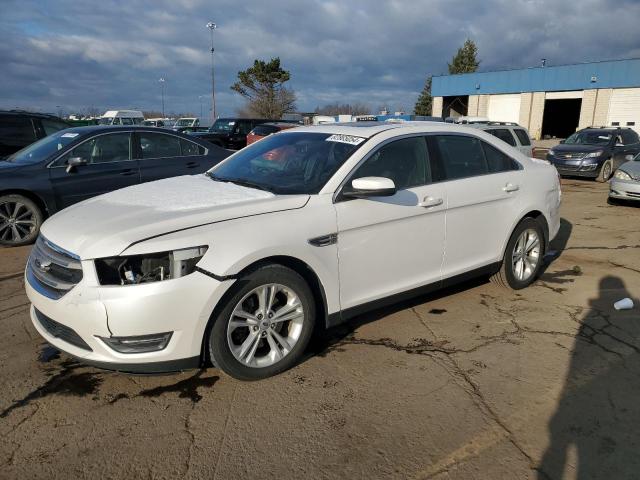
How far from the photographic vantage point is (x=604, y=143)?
15070 mm

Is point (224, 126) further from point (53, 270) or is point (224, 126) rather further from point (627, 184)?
point (53, 270)

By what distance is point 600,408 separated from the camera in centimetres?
303

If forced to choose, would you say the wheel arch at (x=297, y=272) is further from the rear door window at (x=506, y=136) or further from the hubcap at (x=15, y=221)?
the rear door window at (x=506, y=136)

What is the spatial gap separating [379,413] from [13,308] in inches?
141

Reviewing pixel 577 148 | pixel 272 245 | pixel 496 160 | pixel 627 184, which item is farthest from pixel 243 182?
pixel 577 148

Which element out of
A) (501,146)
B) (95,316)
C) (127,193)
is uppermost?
(501,146)

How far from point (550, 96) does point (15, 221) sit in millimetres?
40688

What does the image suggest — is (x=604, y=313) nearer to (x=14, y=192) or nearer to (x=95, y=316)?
(x=95, y=316)

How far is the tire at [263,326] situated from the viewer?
3.04 metres

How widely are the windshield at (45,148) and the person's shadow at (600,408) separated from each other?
22.6ft

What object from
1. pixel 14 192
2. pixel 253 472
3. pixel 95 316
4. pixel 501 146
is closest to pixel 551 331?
pixel 501 146

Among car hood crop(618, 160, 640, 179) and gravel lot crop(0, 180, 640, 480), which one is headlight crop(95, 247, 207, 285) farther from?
car hood crop(618, 160, 640, 179)

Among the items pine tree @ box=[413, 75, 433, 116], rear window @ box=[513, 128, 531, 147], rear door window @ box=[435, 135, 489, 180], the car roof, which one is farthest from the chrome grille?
pine tree @ box=[413, 75, 433, 116]

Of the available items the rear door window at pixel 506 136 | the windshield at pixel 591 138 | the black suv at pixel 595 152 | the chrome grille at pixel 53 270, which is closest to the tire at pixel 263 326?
the chrome grille at pixel 53 270
